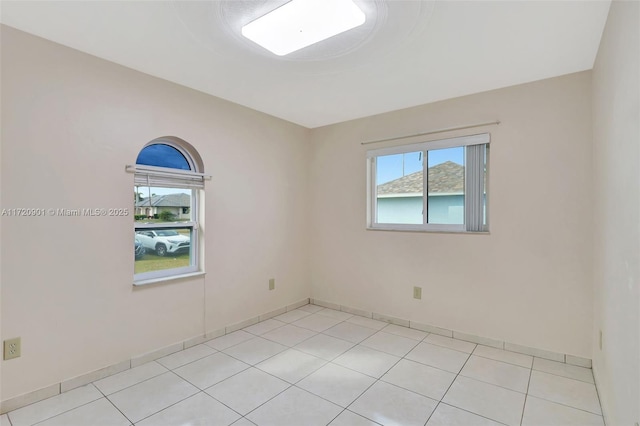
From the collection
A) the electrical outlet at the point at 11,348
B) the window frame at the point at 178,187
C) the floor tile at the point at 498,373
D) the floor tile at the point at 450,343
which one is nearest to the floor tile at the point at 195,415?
the electrical outlet at the point at 11,348

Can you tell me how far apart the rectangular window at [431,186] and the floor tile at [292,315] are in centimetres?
133

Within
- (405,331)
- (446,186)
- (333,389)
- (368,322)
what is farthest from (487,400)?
(446,186)

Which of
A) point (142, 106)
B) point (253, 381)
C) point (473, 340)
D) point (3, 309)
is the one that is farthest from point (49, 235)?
point (473, 340)

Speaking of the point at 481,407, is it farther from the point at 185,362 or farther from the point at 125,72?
the point at 125,72

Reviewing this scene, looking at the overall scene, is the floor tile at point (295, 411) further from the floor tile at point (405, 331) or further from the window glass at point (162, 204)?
the window glass at point (162, 204)

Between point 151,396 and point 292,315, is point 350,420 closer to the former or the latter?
point 151,396

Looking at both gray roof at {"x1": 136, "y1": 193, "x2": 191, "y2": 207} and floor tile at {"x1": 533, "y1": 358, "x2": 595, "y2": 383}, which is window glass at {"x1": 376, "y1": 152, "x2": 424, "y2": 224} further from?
gray roof at {"x1": 136, "y1": 193, "x2": 191, "y2": 207}

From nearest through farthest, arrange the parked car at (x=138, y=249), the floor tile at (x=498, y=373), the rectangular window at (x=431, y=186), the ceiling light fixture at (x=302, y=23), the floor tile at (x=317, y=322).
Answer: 1. the ceiling light fixture at (x=302, y=23)
2. the floor tile at (x=498, y=373)
3. the parked car at (x=138, y=249)
4. the rectangular window at (x=431, y=186)
5. the floor tile at (x=317, y=322)

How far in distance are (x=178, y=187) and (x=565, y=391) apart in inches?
131

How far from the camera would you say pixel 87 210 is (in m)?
2.25

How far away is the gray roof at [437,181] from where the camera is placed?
3118 millimetres

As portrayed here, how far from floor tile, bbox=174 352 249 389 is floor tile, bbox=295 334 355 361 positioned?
0.59 meters

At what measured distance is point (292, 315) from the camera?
3748mm

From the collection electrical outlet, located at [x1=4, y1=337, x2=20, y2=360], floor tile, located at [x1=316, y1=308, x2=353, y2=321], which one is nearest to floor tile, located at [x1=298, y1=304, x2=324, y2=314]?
floor tile, located at [x1=316, y1=308, x2=353, y2=321]
